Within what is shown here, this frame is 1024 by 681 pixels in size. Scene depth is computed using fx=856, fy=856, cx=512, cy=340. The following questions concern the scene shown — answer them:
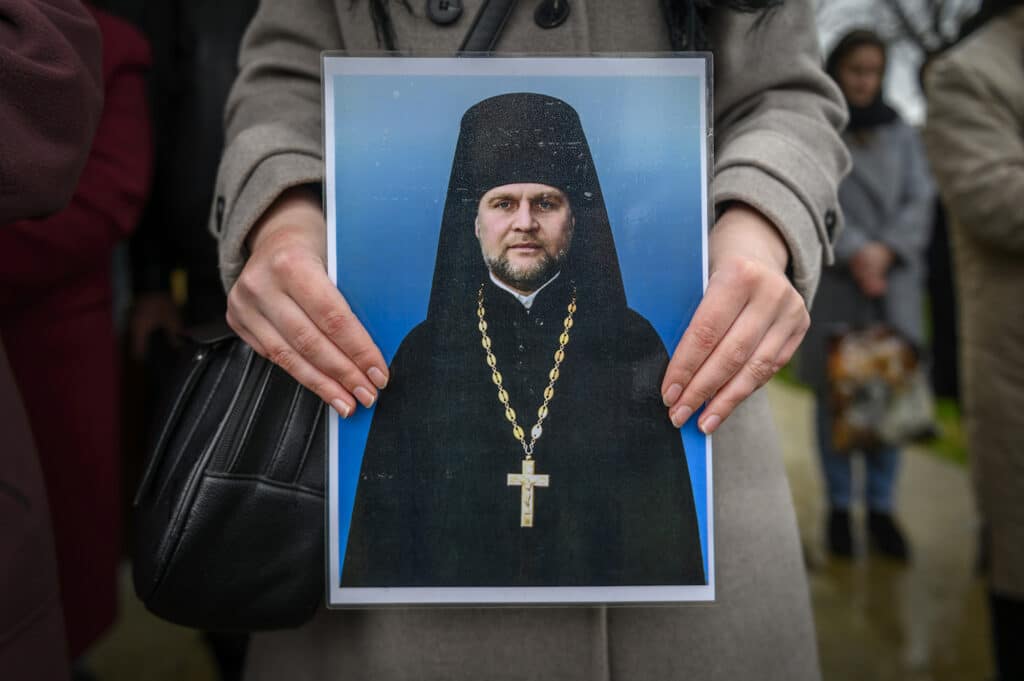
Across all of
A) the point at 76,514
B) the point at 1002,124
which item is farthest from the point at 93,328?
the point at 1002,124

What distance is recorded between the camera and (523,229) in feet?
2.39

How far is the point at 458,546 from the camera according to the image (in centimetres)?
75

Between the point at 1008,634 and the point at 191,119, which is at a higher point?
the point at 191,119

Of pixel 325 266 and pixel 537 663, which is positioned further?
pixel 537 663

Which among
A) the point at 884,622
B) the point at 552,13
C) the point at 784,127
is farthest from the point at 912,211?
the point at 552,13

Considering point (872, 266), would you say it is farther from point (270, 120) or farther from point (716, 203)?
point (270, 120)

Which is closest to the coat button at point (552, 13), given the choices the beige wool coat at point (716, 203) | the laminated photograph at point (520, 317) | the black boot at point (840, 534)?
the beige wool coat at point (716, 203)

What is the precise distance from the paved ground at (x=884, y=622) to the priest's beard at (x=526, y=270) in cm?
226

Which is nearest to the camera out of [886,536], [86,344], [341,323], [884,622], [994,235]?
[341,323]

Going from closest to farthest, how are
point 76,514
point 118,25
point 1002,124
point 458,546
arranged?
point 458,546 → point 76,514 → point 118,25 → point 1002,124

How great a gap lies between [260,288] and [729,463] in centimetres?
51

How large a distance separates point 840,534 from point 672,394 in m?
3.06

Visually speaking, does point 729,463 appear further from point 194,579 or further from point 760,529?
point 194,579

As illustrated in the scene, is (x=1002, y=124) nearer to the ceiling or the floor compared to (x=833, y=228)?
nearer to the ceiling
